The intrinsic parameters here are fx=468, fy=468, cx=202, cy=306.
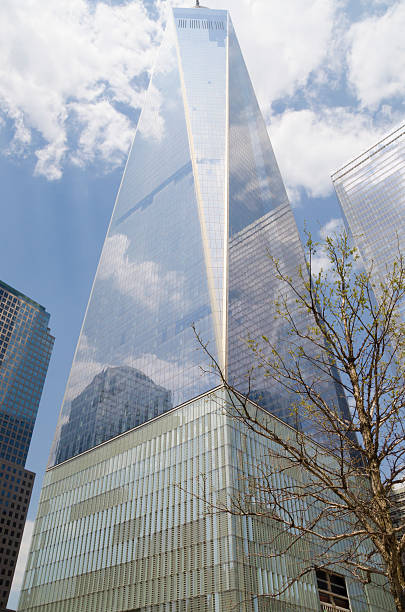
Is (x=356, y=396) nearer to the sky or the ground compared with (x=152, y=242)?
nearer to the ground

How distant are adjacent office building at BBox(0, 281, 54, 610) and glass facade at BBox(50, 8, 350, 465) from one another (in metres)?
68.3

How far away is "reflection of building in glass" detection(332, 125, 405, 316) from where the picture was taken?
107875 millimetres

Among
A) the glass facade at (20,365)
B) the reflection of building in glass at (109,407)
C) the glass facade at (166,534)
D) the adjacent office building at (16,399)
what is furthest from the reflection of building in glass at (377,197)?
the adjacent office building at (16,399)

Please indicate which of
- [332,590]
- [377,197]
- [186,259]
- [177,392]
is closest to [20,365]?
[186,259]

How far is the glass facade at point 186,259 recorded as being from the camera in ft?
185

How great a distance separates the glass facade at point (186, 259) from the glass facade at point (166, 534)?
4.53 metres

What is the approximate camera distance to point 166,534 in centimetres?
4378

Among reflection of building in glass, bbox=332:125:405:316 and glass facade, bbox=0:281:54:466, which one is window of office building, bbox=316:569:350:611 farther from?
glass facade, bbox=0:281:54:466

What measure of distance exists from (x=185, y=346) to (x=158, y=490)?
1683 cm

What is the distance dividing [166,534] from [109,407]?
22.6m

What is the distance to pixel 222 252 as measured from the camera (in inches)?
2419

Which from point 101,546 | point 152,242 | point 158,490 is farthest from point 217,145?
point 101,546

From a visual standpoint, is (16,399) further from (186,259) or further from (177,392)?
(177,392)

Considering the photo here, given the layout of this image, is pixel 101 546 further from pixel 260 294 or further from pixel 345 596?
pixel 260 294
